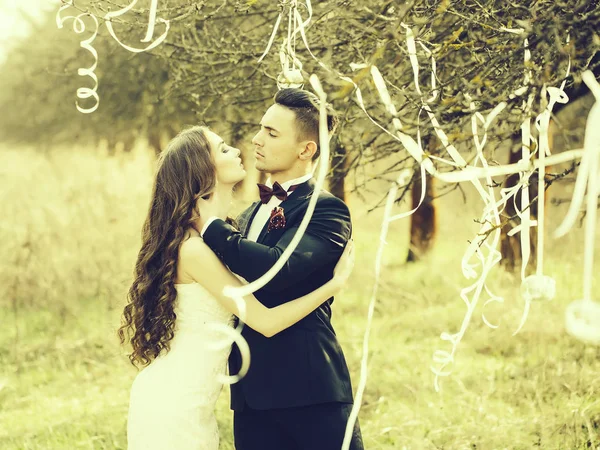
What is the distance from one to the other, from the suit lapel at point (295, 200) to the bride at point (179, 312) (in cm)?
22

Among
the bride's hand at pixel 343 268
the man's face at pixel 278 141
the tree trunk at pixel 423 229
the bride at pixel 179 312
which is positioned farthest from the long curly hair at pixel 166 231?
the tree trunk at pixel 423 229

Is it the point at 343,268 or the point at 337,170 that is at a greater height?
the point at 337,170

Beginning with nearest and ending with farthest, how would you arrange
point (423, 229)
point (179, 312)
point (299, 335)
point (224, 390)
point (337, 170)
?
1. point (299, 335)
2. point (179, 312)
3. point (337, 170)
4. point (224, 390)
5. point (423, 229)

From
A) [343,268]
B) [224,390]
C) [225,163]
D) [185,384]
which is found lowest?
[224,390]

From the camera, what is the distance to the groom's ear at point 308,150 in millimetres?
2719

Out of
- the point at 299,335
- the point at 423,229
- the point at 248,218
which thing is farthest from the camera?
the point at 423,229

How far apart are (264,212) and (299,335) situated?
50 centimetres

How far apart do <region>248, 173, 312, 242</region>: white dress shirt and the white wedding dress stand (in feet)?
0.94

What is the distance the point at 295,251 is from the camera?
2.43 m

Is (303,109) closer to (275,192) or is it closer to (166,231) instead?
(275,192)

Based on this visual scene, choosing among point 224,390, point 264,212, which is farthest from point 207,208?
point 224,390

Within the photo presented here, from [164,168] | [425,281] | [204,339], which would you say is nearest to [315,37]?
[164,168]

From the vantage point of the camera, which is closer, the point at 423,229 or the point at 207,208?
the point at 207,208

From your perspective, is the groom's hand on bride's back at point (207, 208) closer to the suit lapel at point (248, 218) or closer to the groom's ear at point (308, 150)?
the suit lapel at point (248, 218)
